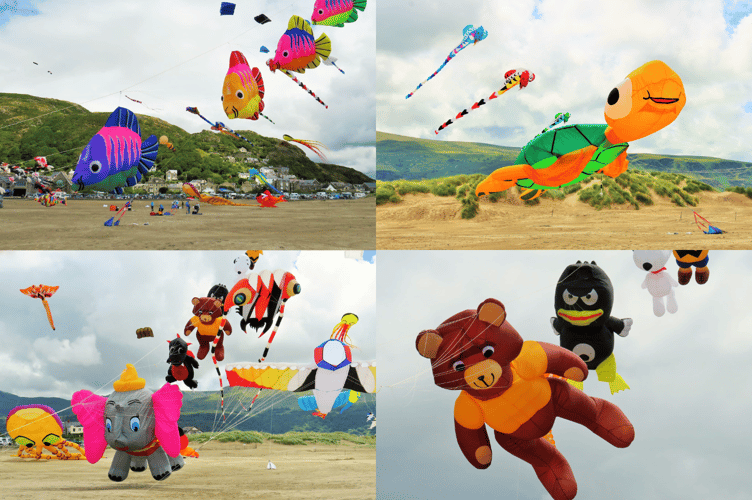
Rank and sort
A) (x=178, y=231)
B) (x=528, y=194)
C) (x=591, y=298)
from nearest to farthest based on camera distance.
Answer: (x=528, y=194), (x=591, y=298), (x=178, y=231)

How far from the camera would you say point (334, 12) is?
1084cm

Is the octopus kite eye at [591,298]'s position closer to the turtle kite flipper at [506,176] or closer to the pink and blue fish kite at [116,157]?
the turtle kite flipper at [506,176]

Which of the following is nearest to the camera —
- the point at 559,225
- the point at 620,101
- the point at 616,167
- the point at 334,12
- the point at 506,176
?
the point at 620,101

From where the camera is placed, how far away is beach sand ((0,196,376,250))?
8.30 meters

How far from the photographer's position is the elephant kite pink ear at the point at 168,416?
Result: 6.23 metres

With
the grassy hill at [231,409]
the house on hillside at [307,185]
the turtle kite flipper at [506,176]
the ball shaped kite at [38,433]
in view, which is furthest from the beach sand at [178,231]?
the house on hillside at [307,185]

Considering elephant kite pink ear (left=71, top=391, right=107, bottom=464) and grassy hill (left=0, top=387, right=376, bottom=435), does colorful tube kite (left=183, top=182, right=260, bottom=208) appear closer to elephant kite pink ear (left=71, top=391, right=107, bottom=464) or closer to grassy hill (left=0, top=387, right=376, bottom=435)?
grassy hill (left=0, top=387, right=376, bottom=435)

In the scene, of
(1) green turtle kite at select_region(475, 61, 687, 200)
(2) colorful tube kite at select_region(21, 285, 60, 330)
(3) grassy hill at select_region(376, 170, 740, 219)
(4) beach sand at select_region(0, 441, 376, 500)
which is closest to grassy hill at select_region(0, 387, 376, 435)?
(4) beach sand at select_region(0, 441, 376, 500)

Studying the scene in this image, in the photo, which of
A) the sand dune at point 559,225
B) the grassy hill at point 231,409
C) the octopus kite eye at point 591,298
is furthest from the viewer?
the sand dune at point 559,225

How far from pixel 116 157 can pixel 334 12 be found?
604cm

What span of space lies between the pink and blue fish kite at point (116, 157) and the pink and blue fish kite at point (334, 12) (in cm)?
499

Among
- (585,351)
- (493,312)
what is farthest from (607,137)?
(585,351)

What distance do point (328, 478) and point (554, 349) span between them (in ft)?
17.9

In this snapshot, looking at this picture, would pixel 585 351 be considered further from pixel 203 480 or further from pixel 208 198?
pixel 208 198
